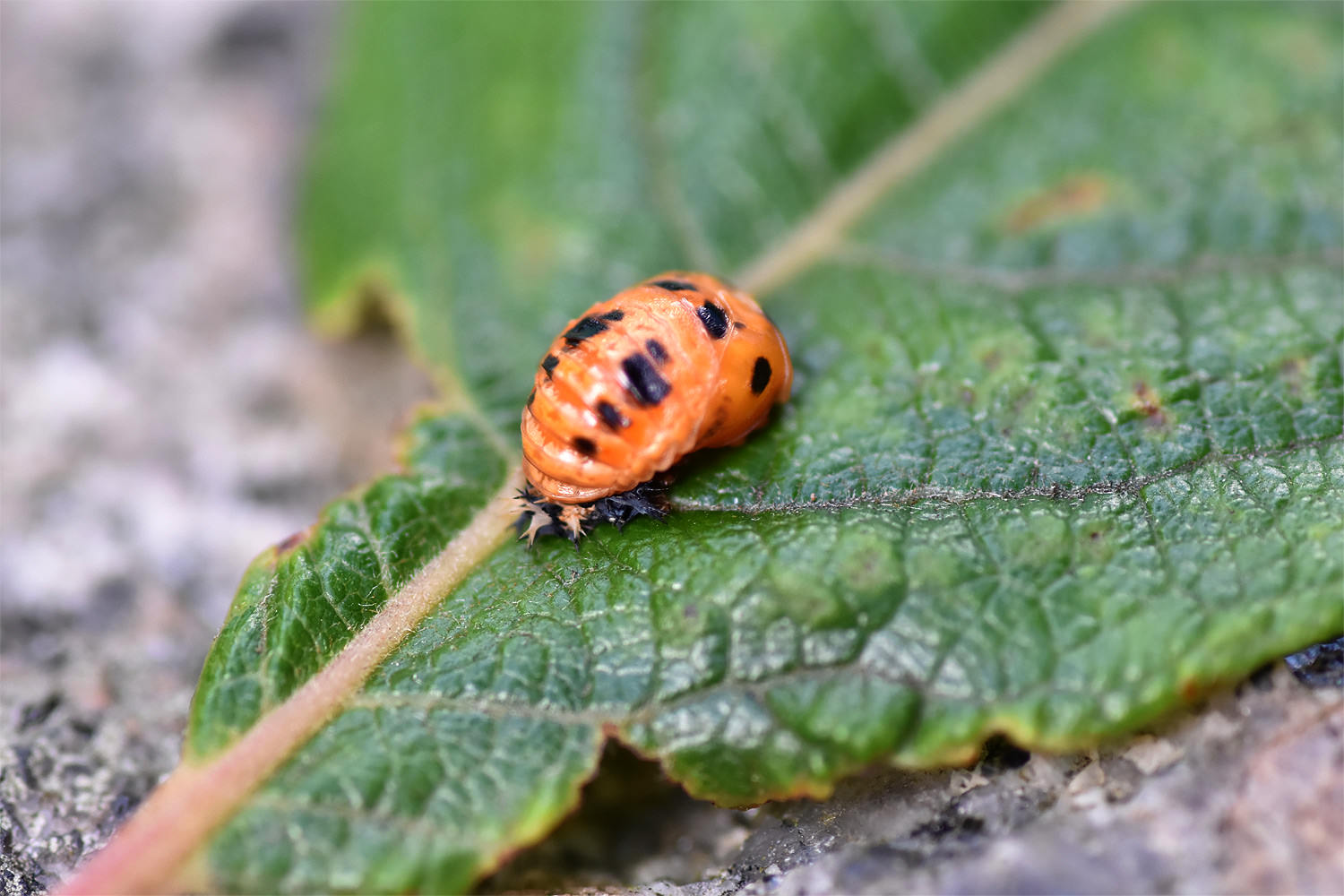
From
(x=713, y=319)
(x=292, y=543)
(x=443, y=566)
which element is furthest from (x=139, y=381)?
(x=713, y=319)

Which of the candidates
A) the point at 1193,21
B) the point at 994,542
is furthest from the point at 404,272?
the point at 1193,21

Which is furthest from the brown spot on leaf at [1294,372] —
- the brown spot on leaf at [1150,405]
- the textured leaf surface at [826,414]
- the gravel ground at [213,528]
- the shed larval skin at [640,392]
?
the shed larval skin at [640,392]

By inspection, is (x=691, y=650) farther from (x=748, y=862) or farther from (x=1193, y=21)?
(x=1193, y=21)

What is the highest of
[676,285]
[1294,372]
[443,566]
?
[676,285]

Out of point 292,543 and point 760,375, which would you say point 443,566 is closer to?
point 292,543

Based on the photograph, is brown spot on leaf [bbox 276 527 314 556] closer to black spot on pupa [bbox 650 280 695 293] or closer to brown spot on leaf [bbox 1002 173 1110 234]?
black spot on pupa [bbox 650 280 695 293]

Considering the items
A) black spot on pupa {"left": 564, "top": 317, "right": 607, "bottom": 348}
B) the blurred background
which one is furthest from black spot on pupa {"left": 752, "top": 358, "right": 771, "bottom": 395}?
the blurred background
